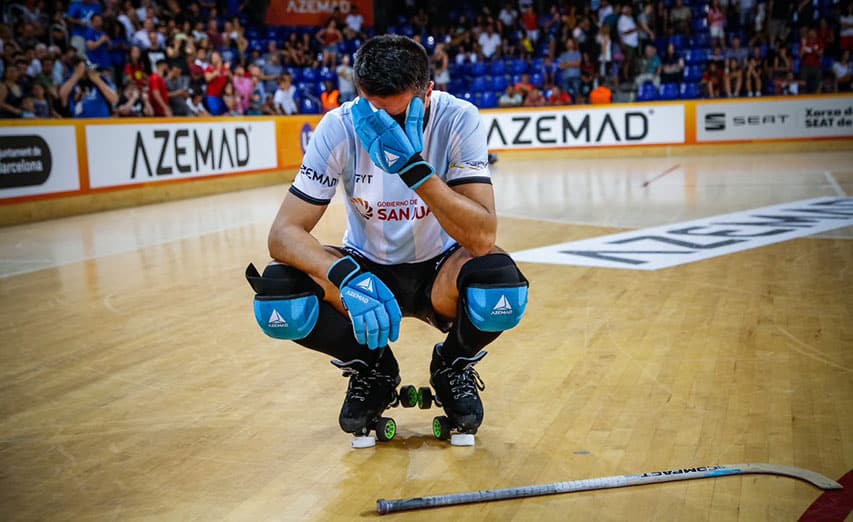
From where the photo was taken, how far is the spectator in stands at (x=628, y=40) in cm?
2006

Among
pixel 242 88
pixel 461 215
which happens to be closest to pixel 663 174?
pixel 242 88

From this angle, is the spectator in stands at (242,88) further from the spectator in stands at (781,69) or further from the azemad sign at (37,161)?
the spectator in stands at (781,69)

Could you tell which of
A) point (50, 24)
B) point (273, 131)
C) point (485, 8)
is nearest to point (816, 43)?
point (485, 8)

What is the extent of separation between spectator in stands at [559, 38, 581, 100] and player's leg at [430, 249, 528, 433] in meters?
17.5

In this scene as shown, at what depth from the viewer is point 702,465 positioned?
2.71 metres

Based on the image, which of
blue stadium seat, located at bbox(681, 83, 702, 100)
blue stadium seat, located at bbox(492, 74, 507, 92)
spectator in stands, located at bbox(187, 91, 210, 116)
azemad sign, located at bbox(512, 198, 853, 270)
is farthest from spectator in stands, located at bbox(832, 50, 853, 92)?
spectator in stands, located at bbox(187, 91, 210, 116)

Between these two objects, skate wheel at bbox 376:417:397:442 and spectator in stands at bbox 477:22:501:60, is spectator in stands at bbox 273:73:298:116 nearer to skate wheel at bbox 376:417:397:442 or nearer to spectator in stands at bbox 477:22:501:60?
spectator in stands at bbox 477:22:501:60

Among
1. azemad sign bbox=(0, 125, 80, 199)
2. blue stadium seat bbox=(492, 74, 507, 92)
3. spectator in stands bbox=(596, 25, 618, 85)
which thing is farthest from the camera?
blue stadium seat bbox=(492, 74, 507, 92)

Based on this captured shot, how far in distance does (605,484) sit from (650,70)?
18.5 meters

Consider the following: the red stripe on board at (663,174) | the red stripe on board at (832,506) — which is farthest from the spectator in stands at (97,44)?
the red stripe on board at (832,506)

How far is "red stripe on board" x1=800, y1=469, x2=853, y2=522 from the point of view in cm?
230

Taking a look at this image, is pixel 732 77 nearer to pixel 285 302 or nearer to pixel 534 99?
pixel 534 99

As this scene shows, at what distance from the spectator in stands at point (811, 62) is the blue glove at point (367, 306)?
1797cm

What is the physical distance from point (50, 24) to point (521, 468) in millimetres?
13928
